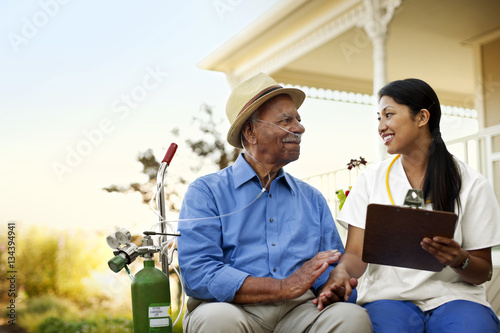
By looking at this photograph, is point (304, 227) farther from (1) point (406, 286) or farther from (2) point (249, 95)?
(2) point (249, 95)

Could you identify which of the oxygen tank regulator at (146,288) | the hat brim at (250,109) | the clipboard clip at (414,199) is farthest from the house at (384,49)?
the oxygen tank regulator at (146,288)

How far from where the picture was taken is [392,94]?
2.07 m

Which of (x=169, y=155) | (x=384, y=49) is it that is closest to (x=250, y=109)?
(x=169, y=155)

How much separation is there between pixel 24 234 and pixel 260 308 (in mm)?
6113

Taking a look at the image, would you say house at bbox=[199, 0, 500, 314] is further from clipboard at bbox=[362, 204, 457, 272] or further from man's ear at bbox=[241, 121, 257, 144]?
clipboard at bbox=[362, 204, 457, 272]

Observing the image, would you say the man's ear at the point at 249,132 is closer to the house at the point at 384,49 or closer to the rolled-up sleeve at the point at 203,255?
the rolled-up sleeve at the point at 203,255

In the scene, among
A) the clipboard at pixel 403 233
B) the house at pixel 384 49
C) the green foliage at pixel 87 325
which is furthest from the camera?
the green foliage at pixel 87 325

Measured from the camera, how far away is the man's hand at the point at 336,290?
1914 millimetres

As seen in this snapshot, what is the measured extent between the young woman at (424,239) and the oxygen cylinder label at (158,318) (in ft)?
1.80

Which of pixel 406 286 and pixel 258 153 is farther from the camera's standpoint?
pixel 258 153

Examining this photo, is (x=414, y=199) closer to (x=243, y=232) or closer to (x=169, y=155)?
(x=243, y=232)

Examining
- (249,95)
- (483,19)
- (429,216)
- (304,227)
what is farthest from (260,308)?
(483,19)

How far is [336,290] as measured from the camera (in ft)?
6.35

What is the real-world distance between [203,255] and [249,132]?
63 cm
